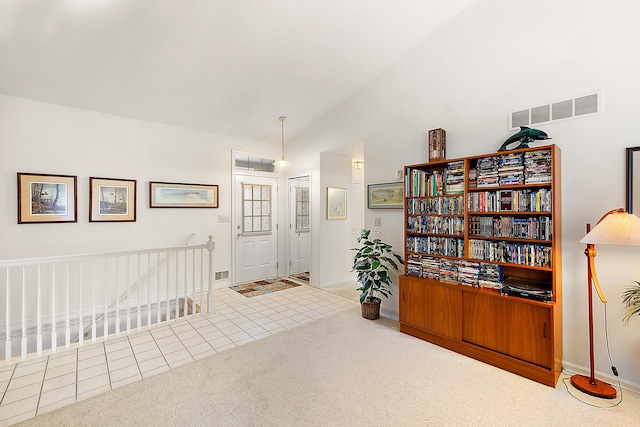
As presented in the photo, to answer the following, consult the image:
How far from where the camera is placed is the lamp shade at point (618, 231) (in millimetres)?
1806

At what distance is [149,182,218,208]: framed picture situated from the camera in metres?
4.20

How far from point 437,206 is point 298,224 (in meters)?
3.26

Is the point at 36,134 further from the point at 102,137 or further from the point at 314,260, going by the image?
the point at 314,260

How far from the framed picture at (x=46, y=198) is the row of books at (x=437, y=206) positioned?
4.13 metres

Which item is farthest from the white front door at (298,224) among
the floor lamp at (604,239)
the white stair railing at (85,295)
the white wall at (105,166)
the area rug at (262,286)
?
the floor lamp at (604,239)

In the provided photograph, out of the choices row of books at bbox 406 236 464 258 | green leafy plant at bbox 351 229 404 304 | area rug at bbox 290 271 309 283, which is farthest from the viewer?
area rug at bbox 290 271 309 283

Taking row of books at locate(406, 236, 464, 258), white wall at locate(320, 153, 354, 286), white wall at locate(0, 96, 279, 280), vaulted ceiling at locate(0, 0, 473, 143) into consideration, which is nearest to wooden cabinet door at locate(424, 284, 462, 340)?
row of books at locate(406, 236, 464, 258)

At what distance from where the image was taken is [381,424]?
5.93 ft

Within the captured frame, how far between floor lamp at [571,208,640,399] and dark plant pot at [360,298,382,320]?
72.5 inches

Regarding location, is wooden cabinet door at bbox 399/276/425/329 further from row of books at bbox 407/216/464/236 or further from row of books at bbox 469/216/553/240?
row of books at bbox 469/216/553/240

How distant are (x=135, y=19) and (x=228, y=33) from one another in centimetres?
77

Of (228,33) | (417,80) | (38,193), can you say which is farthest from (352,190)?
(38,193)

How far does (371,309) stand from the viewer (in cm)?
356

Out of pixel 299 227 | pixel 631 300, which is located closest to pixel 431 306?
pixel 631 300
